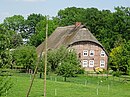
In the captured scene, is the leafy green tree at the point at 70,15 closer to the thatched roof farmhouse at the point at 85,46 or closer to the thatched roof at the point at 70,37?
the thatched roof at the point at 70,37

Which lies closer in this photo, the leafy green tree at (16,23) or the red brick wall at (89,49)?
the red brick wall at (89,49)

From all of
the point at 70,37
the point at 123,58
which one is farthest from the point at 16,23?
the point at 123,58

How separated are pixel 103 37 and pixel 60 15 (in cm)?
2640

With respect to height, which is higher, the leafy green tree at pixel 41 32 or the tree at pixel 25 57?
the leafy green tree at pixel 41 32

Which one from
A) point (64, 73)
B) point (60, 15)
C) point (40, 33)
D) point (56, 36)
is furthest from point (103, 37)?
point (64, 73)

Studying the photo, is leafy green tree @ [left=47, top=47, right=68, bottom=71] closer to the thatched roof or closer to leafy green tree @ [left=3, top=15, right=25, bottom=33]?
the thatched roof

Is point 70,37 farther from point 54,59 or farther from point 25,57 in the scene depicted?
point 54,59

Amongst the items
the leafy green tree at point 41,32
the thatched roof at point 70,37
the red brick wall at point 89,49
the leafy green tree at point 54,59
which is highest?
the leafy green tree at point 41,32

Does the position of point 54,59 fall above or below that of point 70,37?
below

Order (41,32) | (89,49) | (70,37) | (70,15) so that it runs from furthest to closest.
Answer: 1. (70,15)
2. (41,32)
3. (89,49)
4. (70,37)

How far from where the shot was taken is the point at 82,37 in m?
72.2

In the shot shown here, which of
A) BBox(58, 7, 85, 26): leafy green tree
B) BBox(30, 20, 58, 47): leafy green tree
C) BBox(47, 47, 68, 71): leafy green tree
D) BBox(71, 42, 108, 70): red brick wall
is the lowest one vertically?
BBox(47, 47, 68, 71): leafy green tree

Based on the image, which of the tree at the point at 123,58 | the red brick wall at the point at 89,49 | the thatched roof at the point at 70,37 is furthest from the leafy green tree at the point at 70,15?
the tree at the point at 123,58

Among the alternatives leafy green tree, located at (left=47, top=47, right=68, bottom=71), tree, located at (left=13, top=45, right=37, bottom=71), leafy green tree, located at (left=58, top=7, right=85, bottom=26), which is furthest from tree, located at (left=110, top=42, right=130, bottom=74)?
leafy green tree, located at (left=58, top=7, right=85, bottom=26)
